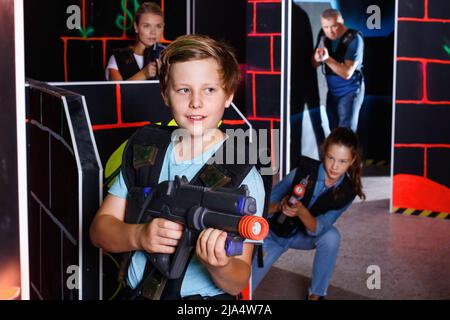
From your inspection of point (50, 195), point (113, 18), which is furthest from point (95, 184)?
point (113, 18)

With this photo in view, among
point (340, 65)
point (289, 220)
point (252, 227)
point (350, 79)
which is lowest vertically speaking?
point (289, 220)

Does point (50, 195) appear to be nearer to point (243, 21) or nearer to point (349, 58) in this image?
point (243, 21)

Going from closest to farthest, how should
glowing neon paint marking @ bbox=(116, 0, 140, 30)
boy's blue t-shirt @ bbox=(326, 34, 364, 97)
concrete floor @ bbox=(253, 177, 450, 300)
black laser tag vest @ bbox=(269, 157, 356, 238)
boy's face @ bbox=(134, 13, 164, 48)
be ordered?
black laser tag vest @ bbox=(269, 157, 356, 238)
concrete floor @ bbox=(253, 177, 450, 300)
boy's face @ bbox=(134, 13, 164, 48)
glowing neon paint marking @ bbox=(116, 0, 140, 30)
boy's blue t-shirt @ bbox=(326, 34, 364, 97)

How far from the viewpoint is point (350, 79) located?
18.1 ft

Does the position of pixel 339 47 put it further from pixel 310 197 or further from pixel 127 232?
pixel 127 232

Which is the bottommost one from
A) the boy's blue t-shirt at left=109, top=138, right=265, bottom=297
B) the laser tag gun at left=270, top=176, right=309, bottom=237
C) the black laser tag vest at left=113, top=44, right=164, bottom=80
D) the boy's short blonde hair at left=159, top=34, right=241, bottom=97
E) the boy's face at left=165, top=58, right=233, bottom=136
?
the laser tag gun at left=270, top=176, right=309, bottom=237

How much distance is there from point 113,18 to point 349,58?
6.30 ft

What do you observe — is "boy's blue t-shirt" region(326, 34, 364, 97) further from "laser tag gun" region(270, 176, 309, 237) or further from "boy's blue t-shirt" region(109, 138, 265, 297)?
"boy's blue t-shirt" region(109, 138, 265, 297)

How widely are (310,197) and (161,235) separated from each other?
181 cm

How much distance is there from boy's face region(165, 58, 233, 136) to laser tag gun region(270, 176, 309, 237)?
Result: 1500 mm

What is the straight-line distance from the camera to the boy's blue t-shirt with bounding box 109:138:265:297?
1.41 meters

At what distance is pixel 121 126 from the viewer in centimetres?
234

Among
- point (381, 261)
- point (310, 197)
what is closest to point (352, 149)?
point (310, 197)

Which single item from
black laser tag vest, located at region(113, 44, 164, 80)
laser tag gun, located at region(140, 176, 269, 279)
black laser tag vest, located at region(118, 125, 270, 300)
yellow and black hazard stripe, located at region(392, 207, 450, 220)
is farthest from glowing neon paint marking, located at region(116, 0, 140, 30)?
laser tag gun, located at region(140, 176, 269, 279)
